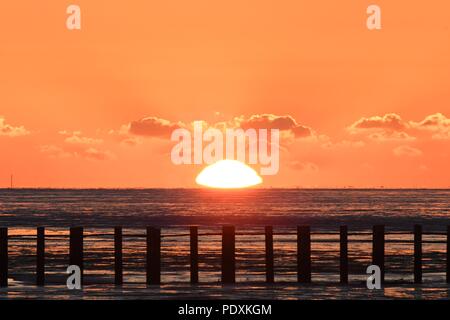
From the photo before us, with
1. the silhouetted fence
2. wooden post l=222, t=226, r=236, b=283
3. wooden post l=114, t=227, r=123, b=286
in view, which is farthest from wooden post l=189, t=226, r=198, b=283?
wooden post l=114, t=227, r=123, b=286

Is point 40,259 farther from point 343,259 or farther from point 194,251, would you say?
point 343,259

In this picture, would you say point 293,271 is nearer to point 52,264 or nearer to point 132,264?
point 132,264

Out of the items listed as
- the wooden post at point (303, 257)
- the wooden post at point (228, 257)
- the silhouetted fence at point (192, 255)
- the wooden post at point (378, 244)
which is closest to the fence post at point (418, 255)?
the silhouetted fence at point (192, 255)

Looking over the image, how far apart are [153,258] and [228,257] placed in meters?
1.95

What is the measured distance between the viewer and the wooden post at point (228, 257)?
2750 cm

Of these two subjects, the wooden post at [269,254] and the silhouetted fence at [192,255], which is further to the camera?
the wooden post at [269,254]

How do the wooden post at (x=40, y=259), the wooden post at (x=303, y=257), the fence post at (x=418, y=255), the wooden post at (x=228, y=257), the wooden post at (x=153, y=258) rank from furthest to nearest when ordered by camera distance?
the fence post at (x=418, y=255), the wooden post at (x=303, y=257), the wooden post at (x=228, y=257), the wooden post at (x=153, y=258), the wooden post at (x=40, y=259)

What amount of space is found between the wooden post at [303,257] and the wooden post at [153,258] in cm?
369

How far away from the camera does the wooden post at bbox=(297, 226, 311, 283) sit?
27.7 meters

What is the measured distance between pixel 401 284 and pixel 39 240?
9.37 meters

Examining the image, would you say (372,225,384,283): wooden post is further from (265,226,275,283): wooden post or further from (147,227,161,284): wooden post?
(147,227,161,284): wooden post

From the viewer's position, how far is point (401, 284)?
26984 millimetres

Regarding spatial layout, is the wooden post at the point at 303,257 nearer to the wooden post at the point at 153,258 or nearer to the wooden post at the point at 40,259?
the wooden post at the point at 153,258
